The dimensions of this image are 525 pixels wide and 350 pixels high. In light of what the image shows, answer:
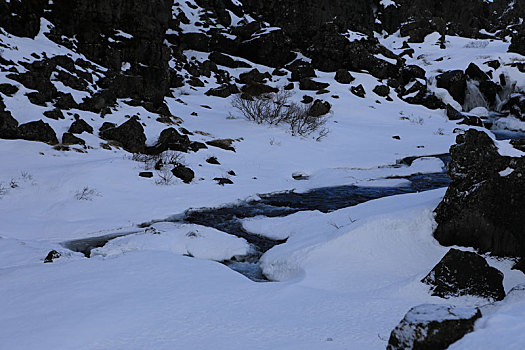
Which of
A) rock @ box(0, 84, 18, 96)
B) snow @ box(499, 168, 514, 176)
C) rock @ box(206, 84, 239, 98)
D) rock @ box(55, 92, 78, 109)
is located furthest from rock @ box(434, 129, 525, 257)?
rock @ box(206, 84, 239, 98)

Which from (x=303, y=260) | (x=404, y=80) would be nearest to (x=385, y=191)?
(x=303, y=260)

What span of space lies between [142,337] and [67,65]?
23217 millimetres

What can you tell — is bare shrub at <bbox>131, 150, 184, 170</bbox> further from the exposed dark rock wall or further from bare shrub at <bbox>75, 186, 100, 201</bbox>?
the exposed dark rock wall

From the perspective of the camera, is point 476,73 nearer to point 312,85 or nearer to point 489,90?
point 489,90

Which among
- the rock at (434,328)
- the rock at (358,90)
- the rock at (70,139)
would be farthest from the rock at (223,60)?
the rock at (434,328)

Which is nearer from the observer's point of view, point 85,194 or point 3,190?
point 3,190

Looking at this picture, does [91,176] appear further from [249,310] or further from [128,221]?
[249,310]

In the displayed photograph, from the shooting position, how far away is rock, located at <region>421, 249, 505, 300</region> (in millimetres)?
5355

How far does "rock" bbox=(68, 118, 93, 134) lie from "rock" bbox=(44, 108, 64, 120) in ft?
2.39

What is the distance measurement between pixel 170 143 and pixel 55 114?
5.23m

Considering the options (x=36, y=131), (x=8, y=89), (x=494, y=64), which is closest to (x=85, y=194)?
(x=36, y=131)

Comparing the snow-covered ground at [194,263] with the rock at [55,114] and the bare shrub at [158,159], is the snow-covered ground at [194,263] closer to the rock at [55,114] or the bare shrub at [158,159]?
the rock at [55,114]

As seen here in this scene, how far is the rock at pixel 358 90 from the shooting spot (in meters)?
36.4

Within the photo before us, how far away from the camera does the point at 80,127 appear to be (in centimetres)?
1742
